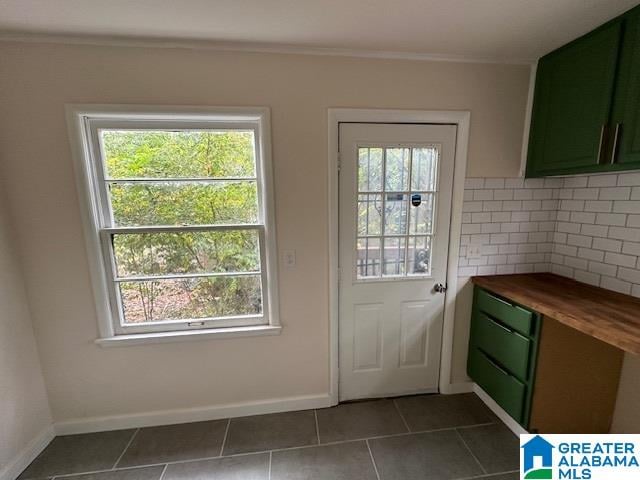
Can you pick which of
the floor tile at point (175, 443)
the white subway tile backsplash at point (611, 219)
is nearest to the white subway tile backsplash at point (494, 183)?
the white subway tile backsplash at point (611, 219)

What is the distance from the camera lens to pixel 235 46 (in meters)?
1.53

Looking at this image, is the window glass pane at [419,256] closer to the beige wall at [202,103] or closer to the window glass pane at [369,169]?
the window glass pane at [369,169]

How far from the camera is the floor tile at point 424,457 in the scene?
147 cm

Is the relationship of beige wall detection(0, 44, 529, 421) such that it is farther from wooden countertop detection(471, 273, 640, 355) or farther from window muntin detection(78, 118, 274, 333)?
wooden countertop detection(471, 273, 640, 355)

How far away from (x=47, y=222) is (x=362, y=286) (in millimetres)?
1951

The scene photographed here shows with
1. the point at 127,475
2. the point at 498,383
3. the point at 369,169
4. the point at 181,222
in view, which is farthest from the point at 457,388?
the point at 181,222

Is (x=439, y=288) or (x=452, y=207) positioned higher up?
(x=452, y=207)

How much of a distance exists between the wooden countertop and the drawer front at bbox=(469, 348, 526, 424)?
0.50 meters

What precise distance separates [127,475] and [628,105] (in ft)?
10.5

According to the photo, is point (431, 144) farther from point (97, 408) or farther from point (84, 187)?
point (97, 408)

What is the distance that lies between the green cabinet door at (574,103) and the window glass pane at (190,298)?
2018 millimetres

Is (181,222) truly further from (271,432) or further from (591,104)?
(591,104)

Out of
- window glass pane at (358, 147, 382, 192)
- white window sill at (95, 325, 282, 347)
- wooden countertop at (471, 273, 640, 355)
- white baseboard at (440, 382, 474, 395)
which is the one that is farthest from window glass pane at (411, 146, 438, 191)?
white baseboard at (440, 382, 474, 395)

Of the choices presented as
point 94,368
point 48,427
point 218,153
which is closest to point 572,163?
point 218,153
